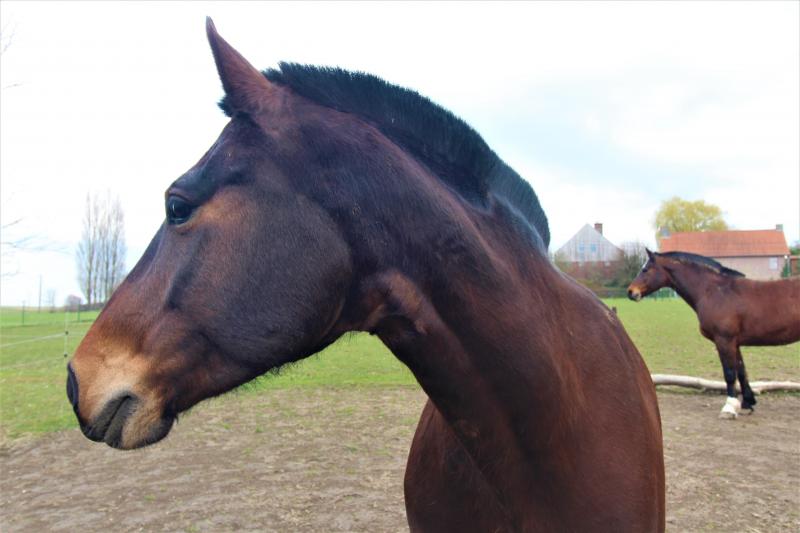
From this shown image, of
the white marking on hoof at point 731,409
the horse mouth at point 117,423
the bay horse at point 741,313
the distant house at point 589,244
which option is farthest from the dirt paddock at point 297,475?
the distant house at point 589,244

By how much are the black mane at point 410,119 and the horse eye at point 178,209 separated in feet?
1.19

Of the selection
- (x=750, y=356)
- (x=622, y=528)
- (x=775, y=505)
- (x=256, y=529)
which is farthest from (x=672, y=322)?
(x=622, y=528)

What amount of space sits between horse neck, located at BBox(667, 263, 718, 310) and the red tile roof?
208ft

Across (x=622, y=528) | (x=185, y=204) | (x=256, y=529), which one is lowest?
(x=256, y=529)

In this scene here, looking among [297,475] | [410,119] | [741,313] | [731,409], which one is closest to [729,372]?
[731,409]

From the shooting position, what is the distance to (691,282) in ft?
35.1

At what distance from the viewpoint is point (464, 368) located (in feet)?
5.50

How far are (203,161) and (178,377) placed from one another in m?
0.64

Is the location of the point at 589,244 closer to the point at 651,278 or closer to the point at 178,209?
the point at 651,278

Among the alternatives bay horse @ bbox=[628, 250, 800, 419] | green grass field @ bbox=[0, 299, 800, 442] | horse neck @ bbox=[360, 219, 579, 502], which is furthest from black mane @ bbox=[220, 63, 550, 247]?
bay horse @ bbox=[628, 250, 800, 419]

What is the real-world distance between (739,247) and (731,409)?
234 feet

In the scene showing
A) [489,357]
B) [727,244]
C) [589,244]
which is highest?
[589,244]

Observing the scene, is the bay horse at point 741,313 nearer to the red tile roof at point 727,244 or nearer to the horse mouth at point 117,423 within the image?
the horse mouth at point 117,423

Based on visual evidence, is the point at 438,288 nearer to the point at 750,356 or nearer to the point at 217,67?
the point at 217,67
